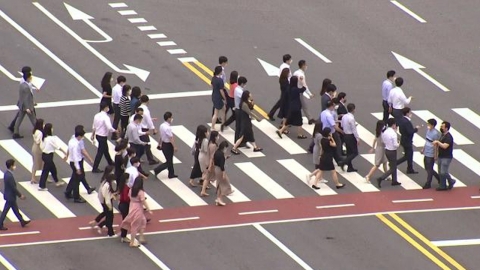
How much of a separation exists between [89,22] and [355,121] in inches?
475

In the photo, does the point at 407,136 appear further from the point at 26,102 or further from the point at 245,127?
the point at 26,102

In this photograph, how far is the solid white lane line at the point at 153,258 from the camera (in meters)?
41.7

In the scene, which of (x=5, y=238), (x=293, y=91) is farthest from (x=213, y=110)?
(x=5, y=238)

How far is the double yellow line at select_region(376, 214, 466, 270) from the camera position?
42375 millimetres

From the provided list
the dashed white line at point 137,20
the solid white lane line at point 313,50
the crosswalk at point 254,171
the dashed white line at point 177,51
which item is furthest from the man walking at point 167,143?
the dashed white line at point 137,20

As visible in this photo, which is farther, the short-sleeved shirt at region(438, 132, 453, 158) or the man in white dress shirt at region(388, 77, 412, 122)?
the man in white dress shirt at region(388, 77, 412, 122)

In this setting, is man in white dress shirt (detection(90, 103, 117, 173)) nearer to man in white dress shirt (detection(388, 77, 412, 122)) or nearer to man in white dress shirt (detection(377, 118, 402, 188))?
man in white dress shirt (detection(377, 118, 402, 188))

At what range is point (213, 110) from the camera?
5019 centimetres

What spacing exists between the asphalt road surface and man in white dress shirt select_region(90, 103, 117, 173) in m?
0.60

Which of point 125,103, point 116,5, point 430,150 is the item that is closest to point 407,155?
point 430,150

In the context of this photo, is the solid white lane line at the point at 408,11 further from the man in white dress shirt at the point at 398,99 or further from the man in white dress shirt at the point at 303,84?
the man in white dress shirt at the point at 398,99

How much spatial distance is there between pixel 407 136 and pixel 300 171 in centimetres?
309

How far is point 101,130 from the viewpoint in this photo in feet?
153

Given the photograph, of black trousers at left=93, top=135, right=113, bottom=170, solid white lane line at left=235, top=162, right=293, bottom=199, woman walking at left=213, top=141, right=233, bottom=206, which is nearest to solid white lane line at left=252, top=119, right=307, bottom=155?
solid white lane line at left=235, top=162, right=293, bottom=199
